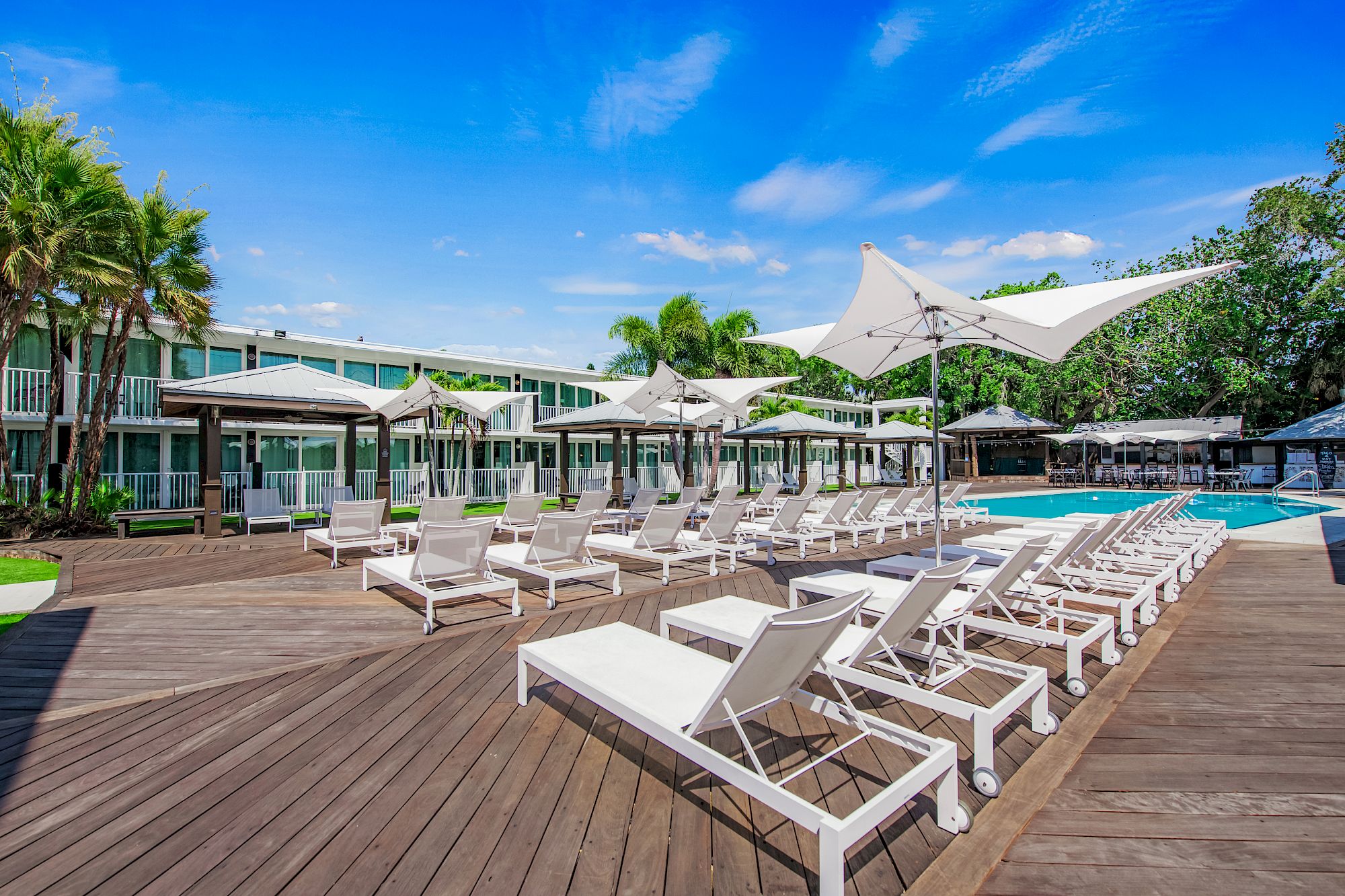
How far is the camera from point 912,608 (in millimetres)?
3203

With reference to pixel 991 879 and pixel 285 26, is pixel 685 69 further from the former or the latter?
pixel 991 879

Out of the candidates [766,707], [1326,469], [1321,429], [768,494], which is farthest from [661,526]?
[1326,469]

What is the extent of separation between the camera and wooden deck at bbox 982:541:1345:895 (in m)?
2.09

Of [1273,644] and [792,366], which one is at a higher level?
[792,366]

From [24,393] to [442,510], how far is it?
41.6 feet

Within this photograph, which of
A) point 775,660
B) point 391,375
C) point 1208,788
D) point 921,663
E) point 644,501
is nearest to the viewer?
point 775,660

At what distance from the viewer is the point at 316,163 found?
13.7 metres

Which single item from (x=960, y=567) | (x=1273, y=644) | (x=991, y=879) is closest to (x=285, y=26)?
(x=960, y=567)

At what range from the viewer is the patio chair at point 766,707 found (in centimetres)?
196

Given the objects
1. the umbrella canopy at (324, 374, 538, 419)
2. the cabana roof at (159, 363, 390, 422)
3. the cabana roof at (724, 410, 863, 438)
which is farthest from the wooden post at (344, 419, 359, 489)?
the cabana roof at (724, 410, 863, 438)

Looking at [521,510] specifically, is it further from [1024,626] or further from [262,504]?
[1024,626]

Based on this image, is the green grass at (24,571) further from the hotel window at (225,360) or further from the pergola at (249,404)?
the hotel window at (225,360)

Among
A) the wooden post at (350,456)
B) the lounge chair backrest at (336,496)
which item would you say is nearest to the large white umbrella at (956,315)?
the lounge chair backrest at (336,496)

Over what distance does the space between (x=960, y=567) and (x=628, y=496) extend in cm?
1494
